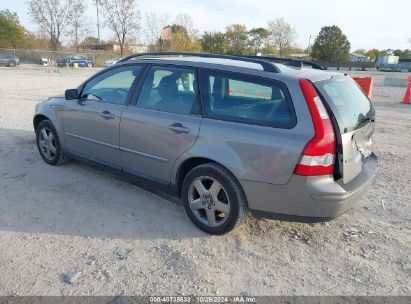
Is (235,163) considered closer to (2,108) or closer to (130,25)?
(2,108)

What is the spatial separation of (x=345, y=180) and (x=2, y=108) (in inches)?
365

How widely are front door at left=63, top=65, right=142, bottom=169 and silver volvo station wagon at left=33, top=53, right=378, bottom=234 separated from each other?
0.02 meters

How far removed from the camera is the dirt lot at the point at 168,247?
265 centimetres

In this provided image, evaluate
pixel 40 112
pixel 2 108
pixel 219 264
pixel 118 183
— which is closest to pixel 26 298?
pixel 219 264

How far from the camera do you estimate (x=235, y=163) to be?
3.01m

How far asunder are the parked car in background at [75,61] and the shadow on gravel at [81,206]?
35.3 metres

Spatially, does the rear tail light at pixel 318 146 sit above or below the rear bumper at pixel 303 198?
above

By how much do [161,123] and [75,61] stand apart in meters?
37.6

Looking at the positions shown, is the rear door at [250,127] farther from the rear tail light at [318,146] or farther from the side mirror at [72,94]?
the side mirror at [72,94]

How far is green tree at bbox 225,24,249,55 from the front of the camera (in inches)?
2635

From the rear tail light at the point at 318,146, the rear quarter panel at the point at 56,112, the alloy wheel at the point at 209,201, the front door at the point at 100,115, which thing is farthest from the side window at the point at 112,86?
the rear tail light at the point at 318,146

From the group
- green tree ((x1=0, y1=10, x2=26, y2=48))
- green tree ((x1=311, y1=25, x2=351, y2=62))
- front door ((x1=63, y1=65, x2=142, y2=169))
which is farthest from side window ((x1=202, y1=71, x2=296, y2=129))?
green tree ((x1=311, y1=25, x2=351, y2=62))

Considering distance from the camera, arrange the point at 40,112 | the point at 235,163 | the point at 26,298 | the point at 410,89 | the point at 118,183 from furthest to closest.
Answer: the point at 410,89
the point at 40,112
the point at 118,183
the point at 235,163
the point at 26,298

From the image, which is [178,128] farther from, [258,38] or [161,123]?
[258,38]
